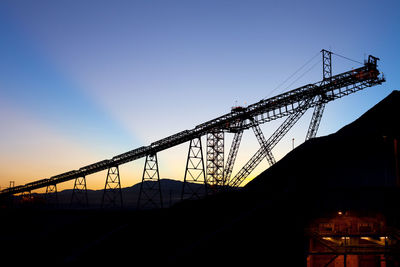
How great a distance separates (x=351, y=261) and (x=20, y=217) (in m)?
30.2

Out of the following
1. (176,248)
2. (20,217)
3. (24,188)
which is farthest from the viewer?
(24,188)

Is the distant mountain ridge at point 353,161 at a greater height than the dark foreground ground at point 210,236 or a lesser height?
greater

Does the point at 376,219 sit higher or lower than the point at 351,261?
higher

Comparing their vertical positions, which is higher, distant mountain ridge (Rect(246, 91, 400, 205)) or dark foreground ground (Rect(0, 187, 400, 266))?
distant mountain ridge (Rect(246, 91, 400, 205))

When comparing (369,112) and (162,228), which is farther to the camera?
(369,112)

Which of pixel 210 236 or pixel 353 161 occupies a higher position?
pixel 353 161

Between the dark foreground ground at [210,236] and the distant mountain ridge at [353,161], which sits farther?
the distant mountain ridge at [353,161]

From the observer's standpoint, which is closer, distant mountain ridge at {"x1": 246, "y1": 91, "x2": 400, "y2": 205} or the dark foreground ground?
the dark foreground ground

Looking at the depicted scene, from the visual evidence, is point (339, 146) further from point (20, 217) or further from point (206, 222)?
point (20, 217)

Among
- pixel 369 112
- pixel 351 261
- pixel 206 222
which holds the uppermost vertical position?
pixel 369 112

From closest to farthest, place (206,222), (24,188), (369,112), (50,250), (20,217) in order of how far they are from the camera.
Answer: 1. (206,222)
2. (50,250)
3. (369,112)
4. (20,217)
5. (24,188)

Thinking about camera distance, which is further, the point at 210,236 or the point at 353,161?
the point at 353,161

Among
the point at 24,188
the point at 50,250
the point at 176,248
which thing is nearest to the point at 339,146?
the point at 176,248

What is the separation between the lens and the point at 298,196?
14.4 meters
